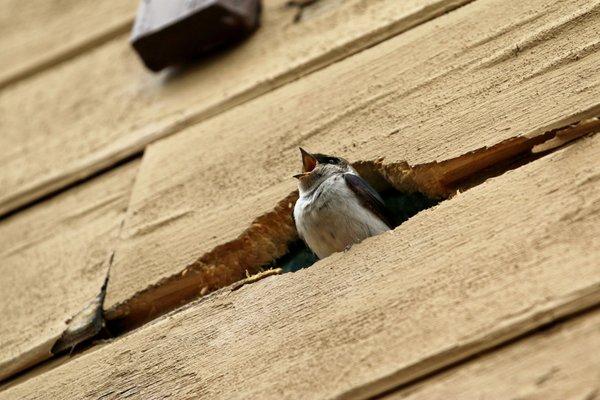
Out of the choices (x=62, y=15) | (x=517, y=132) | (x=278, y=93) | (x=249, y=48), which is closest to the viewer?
(x=517, y=132)

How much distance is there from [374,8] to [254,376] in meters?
1.01

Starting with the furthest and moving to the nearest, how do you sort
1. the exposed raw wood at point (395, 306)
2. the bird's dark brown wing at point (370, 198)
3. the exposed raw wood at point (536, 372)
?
the bird's dark brown wing at point (370, 198) < the exposed raw wood at point (395, 306) < the exposed raw wood at point (536, 372)

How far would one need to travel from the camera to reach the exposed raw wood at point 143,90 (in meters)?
1.76

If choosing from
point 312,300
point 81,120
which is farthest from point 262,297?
point 81,120

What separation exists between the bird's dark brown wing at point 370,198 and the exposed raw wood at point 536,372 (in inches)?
27.6

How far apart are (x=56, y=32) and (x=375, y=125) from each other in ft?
4.43

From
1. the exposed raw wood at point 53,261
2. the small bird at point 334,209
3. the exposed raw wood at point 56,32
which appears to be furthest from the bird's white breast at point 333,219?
the exposed raw wood at point 56,32

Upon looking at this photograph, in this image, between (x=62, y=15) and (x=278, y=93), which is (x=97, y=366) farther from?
(x=62, y=15)

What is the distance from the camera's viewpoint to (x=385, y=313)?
3.62 ft

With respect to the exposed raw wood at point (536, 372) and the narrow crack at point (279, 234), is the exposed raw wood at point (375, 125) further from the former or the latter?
the exposed raw wood at point (536, 372)

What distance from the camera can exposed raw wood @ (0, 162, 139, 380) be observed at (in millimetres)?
1513

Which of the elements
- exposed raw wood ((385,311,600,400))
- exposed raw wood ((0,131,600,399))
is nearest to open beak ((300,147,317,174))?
exposed raw wood ((0,131,600,399))

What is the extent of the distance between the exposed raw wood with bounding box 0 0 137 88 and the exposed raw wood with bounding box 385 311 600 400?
65.3 inches

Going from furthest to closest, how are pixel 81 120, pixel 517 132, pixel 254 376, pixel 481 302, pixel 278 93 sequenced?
pixel 81 120 → pixel 278 93 → pixel 517 132 → pixel 254 376 → pixel 481 302
